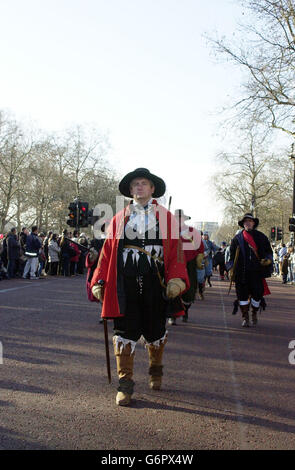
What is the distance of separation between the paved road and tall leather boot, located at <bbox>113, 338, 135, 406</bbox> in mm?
96

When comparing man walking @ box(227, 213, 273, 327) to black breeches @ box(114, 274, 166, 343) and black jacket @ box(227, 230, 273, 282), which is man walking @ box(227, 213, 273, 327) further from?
black breeches @ box(114, 274, 166, 343)

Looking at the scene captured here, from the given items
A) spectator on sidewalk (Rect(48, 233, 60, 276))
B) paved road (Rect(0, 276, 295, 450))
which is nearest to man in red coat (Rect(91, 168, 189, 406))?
paved road (Rect(0, 276, 295, 450))

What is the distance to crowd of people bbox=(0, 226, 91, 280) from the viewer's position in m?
21.0

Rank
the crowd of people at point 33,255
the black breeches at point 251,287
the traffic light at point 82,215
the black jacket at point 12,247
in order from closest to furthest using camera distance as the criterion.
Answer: the black breeches at point 251,287
the black jacket at point 12,247
the crowd of people at point 33,255
the traffic light at point 82,215

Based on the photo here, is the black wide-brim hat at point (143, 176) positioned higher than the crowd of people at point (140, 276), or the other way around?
the black wide-brim hat at point (143, 176)

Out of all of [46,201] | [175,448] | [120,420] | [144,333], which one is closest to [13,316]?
[144,333]

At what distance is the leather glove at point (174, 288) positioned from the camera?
5281mm

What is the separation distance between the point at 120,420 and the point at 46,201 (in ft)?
201

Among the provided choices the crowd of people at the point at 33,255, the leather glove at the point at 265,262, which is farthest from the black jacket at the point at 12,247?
the leather glove at the point at 265,262

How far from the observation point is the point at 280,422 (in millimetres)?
4750

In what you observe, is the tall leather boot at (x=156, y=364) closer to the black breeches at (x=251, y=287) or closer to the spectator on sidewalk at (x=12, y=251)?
the black breeches at (x=251, y=287)

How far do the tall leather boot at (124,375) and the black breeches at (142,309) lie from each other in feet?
0.39

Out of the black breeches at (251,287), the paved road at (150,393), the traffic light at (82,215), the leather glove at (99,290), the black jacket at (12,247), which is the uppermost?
the traffic light at (82,215)
